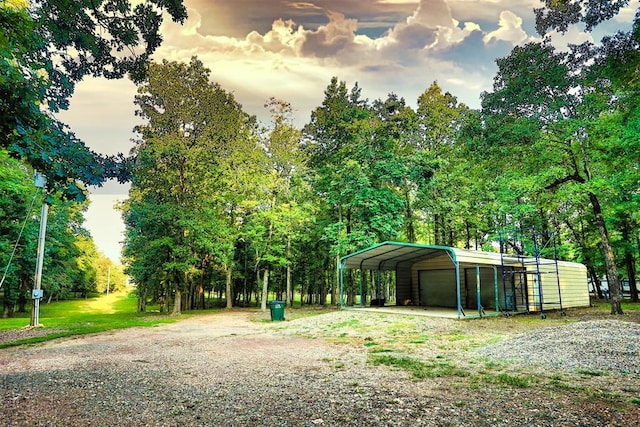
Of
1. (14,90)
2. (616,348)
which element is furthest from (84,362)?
(616,348)

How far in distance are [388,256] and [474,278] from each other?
15.4 feet

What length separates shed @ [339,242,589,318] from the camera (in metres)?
17.2

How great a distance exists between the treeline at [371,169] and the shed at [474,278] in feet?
7.90

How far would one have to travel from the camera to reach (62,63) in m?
6.27

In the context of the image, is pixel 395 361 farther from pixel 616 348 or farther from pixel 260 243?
pixel 260 243

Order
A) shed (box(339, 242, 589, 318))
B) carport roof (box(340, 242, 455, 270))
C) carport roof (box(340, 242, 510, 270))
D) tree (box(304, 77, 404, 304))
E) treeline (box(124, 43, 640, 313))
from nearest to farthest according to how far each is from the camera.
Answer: treeline (box(124, 43, 640, 313)) < carport roof (box(340, 242, 510, 270)) < shed (box(339, 242, 589, 318)) < carport roof (box(340, 242, 455, 270)) < tree (box(304, 77, 404, 304))

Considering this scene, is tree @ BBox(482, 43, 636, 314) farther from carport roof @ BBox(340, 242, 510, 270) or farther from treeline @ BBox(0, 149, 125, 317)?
treeline @ BBox(0, 149, 125, 317)

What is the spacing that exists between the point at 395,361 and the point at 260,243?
17.5m

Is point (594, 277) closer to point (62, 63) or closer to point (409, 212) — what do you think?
point (409, 212)

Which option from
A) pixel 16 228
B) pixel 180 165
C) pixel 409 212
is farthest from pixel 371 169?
pixel 16 228

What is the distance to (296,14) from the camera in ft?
28.8

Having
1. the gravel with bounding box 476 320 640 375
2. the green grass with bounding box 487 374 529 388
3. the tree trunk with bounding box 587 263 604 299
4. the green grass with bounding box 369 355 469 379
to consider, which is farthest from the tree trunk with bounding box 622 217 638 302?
the green grass with bounding box 487 374 529 388

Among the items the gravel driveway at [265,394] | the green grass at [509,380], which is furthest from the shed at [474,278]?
the gravel driveway at [265,394]

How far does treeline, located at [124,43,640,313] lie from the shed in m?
2.41
